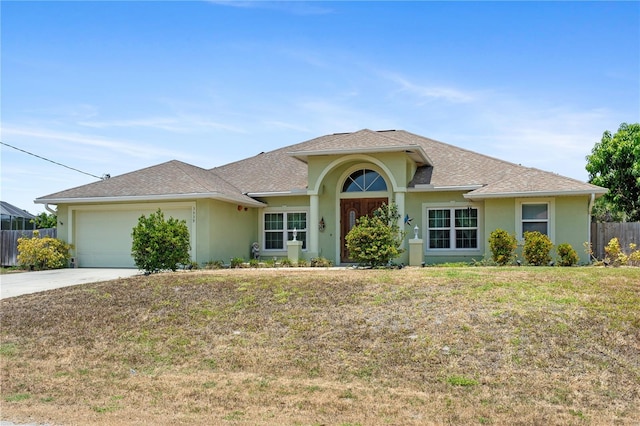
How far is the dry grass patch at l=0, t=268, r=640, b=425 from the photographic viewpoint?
22.9 ft

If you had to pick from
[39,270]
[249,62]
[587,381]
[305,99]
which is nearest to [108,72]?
[249,62]

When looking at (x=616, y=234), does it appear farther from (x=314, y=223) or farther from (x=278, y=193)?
(x=278, y=193)

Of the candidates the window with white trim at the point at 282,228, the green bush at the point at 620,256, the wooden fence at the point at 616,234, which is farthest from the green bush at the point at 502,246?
the window with white trim at the point at 282,228

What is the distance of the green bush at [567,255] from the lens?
709 inches

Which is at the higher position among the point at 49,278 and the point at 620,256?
the point at 620,256

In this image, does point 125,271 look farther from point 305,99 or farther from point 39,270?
point 305,99

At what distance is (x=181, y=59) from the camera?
16703 millimetres

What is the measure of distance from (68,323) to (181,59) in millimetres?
8740

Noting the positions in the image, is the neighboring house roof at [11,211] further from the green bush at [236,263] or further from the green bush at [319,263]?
the green bush at [319,263]

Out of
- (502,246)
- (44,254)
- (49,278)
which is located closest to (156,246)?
(49,278)

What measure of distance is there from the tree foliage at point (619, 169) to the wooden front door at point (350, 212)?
49.9ft

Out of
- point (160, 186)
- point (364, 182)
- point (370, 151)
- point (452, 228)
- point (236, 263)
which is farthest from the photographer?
point (364, 182)

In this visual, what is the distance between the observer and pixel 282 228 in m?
23.4

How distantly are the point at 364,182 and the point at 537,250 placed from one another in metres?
6.87
